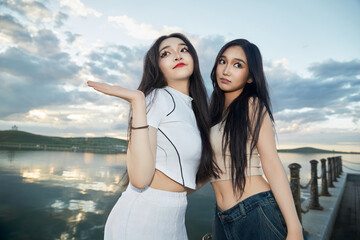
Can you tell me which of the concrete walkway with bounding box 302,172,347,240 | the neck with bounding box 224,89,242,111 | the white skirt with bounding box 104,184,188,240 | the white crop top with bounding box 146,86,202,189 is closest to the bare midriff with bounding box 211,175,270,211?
the white crop top with bounding box 146,86,202,189

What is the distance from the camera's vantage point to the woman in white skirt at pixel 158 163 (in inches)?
50.9

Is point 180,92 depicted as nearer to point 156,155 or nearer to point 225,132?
point 225,132

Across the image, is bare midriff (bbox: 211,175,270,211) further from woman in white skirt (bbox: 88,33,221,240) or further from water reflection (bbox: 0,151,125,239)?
water reflection (bbox: 0,151,125,239)

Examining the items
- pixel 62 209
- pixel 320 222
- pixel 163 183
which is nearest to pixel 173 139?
pixel 163 183

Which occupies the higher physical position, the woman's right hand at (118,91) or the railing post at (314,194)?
the woman's right hand at (118,91)

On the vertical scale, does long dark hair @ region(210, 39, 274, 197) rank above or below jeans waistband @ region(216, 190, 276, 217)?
above

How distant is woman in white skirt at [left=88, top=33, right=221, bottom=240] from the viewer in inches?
50.9

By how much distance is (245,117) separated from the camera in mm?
1846

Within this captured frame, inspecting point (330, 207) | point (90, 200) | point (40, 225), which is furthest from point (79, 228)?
point (330, 207)

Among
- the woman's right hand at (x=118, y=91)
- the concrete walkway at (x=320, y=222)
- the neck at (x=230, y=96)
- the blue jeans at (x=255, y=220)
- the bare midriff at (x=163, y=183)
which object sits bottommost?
the concrete walkway at (x=320, y=222)

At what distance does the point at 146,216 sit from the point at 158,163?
342mm

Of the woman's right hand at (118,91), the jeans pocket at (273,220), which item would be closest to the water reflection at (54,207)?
the jeans pocket at (273,220)

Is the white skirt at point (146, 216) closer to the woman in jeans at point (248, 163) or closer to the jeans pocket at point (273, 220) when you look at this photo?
the woman in jeans at point (248, 163)

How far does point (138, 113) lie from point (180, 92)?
754 mm
